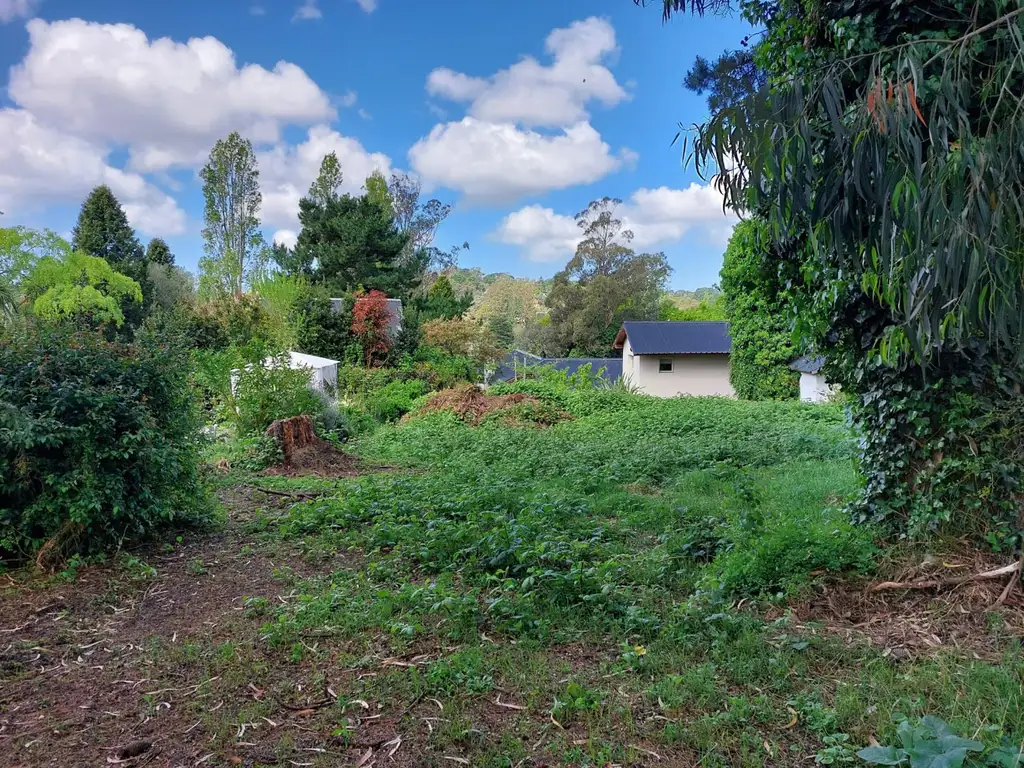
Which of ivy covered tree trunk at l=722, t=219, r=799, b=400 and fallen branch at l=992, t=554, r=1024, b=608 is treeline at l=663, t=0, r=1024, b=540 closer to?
fallen branch at l=992, t=554, r=1024, b=608

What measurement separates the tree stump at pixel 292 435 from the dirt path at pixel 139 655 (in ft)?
14.4

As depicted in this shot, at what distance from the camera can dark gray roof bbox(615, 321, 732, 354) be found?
1054 inches

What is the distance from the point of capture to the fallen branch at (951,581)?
3.12 metres

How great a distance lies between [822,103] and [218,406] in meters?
11.6

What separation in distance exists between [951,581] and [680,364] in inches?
980

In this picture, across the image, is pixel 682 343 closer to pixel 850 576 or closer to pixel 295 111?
pixel 295 111

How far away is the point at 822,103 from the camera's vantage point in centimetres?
264

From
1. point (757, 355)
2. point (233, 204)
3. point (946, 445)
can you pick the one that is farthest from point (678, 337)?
point (233, 204)

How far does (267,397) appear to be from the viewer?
1120 cm

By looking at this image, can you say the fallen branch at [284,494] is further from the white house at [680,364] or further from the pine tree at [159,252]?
the pine tree at [159,252]

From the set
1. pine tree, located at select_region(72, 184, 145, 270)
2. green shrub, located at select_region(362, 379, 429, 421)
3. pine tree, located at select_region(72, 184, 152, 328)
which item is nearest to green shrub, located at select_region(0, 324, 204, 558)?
green shrub, located at select_region(362, 379, 429, 421)

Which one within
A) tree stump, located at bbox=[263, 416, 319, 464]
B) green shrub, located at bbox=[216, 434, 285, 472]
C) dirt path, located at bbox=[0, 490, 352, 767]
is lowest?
dirt path, located at bbox=[0, 490, 352, 767]

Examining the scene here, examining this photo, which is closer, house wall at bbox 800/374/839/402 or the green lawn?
the green lawn

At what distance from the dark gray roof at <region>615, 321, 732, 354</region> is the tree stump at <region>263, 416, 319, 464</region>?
63.3 feet
